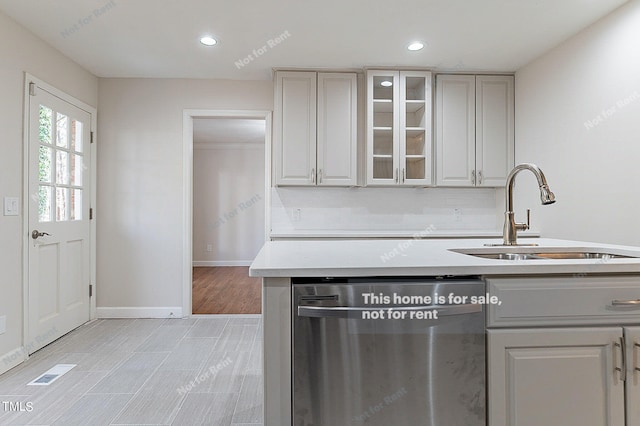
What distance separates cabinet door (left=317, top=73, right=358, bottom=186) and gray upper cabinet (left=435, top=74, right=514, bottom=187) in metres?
0.84

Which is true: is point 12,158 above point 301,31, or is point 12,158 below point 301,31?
below

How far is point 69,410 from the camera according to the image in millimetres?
2014

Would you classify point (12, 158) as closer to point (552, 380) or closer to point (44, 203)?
point (44, 203)

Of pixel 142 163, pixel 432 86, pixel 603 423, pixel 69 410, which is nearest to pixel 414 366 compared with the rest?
pixel 603 423

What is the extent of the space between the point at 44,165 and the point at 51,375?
157 cm

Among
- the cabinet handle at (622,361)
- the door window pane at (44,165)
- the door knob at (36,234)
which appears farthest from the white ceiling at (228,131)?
the cabinet handle at (622,361)

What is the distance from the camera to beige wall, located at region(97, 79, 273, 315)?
3.72 meters

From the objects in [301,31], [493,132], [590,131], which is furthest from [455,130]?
[301,31]

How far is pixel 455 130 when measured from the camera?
11.9 ft

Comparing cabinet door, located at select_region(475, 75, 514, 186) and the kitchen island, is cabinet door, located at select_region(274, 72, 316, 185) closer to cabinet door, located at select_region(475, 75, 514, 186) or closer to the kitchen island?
cabinet door, located at select_region(475, 75, 514, 186)

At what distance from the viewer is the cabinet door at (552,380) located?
4.10ft

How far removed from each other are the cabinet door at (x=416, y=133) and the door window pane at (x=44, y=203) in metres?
3.00

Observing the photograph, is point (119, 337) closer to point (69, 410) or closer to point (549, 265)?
point (69, 410)

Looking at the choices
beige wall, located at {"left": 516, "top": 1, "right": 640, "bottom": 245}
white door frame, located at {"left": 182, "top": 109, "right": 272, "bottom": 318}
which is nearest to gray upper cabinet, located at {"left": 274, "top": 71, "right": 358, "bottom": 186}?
white door frame, located at {"left": 182, "top": 109, "right": 272, "bottom": 318}
